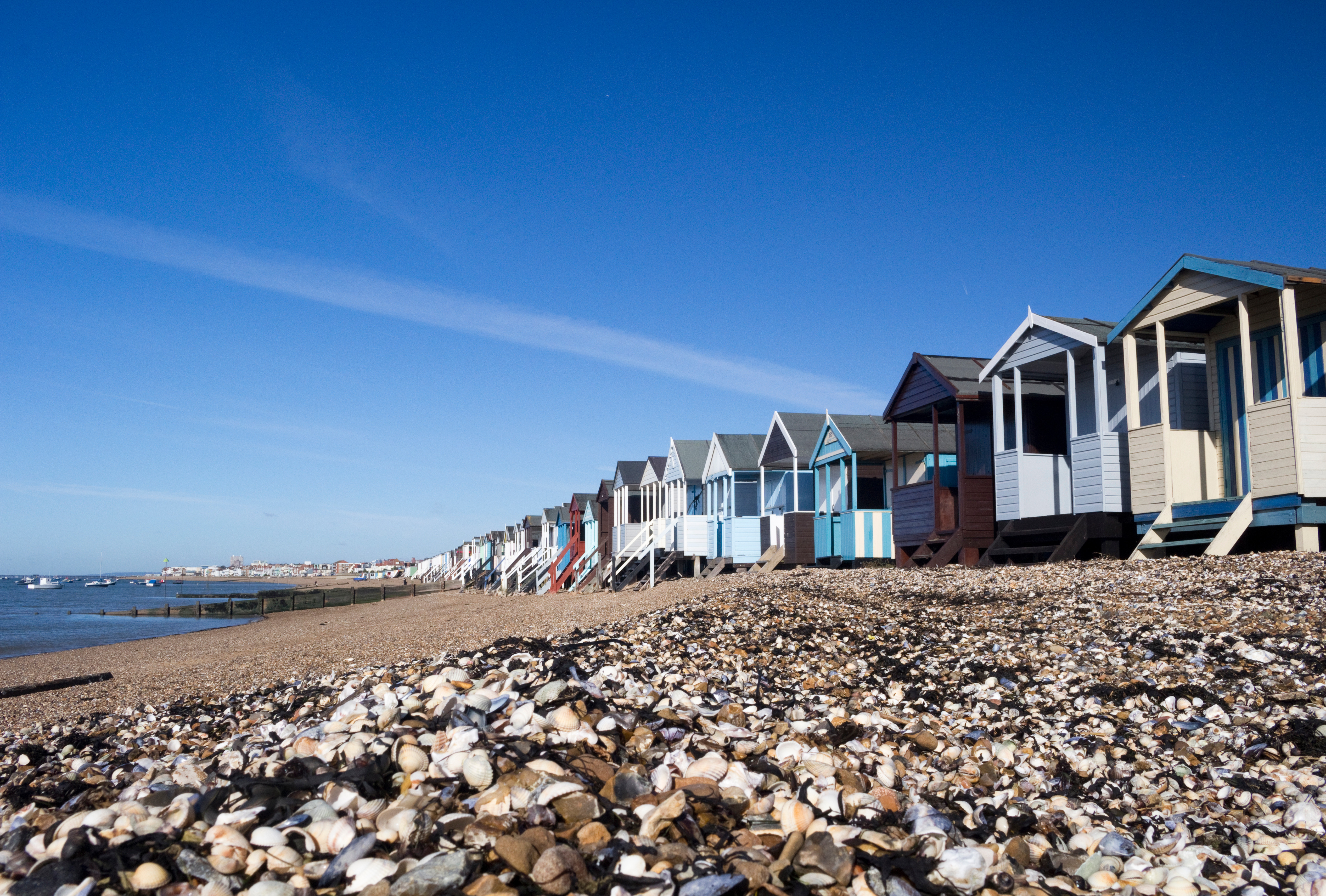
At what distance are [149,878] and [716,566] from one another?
22.9m

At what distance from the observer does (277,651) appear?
15484mm

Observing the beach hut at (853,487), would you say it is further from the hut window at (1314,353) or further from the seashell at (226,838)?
the seashell at (226,838)

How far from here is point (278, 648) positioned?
1616 cm

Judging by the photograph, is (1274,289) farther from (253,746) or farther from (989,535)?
(253,746)

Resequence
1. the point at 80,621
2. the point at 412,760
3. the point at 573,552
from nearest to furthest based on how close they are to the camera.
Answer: the point at 412,760, the point at 573,552, the point at 80,621

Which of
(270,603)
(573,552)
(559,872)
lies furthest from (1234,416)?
(270,603)

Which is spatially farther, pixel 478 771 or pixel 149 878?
pixel 478 771

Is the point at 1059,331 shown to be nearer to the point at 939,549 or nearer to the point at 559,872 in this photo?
the point at 939,549

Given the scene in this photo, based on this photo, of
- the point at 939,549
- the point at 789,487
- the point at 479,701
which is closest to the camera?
the point at 479,701

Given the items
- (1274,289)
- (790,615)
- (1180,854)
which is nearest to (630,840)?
(1180,854)

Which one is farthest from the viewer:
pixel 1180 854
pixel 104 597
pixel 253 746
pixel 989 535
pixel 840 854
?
pixel 104 597

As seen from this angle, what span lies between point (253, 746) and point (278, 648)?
498 inches

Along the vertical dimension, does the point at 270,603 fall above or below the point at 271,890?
below

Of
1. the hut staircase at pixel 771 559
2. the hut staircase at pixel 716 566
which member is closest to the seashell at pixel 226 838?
the hut staircase at pixel 771 559
